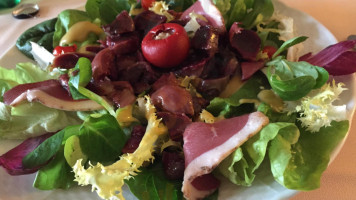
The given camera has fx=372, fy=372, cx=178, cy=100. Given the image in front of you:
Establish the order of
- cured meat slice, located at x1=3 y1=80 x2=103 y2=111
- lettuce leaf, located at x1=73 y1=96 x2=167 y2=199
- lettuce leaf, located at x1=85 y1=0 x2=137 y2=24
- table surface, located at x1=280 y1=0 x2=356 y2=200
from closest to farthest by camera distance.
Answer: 1. lettuce leaf, located at x1=73 y1=96 x2=167 y2=199
2. table surface, located at x1=280 y1=0 x2=356 y2=200
3. cured meat slice, located at x1=3 y1=80 x2=103 y2=111
4. lettuce leaf, located at x1=85 y1=0 x2=137 y2=24

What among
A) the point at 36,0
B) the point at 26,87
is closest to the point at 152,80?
the point at 26,87

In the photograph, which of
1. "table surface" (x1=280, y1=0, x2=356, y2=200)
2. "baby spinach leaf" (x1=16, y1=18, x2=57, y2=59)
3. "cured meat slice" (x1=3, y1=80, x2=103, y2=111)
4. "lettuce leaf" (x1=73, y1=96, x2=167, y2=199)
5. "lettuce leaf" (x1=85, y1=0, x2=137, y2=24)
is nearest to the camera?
"lettuce leaf" (x1=73, y1=96, x2=167, y2=199)

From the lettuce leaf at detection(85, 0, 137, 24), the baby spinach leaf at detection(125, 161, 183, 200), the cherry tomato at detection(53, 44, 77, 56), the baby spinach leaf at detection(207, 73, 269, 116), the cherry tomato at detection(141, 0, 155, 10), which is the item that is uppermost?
the cherry tomato at detection(141, 0, 155, 10)

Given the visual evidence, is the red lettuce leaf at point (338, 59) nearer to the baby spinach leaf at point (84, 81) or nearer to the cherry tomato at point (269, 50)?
the cherry tomato at point (269, 50)

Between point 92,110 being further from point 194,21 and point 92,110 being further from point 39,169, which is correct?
point 194,21

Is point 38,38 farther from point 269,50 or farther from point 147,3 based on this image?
point 269,50

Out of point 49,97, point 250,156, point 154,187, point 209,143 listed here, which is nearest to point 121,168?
point 154,187

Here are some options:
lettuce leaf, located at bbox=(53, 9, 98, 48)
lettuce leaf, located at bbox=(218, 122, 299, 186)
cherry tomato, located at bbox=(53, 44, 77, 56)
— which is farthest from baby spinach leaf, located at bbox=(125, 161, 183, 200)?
lettuce leaf, located at bbox=(53, 9, 98, 48)

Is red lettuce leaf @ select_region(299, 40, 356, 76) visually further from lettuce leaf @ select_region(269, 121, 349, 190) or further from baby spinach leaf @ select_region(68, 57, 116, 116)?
baby spinach leaf @ select_region(68, 57, 116, 116)

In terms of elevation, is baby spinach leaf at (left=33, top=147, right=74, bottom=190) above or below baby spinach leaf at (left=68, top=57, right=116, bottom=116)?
below
